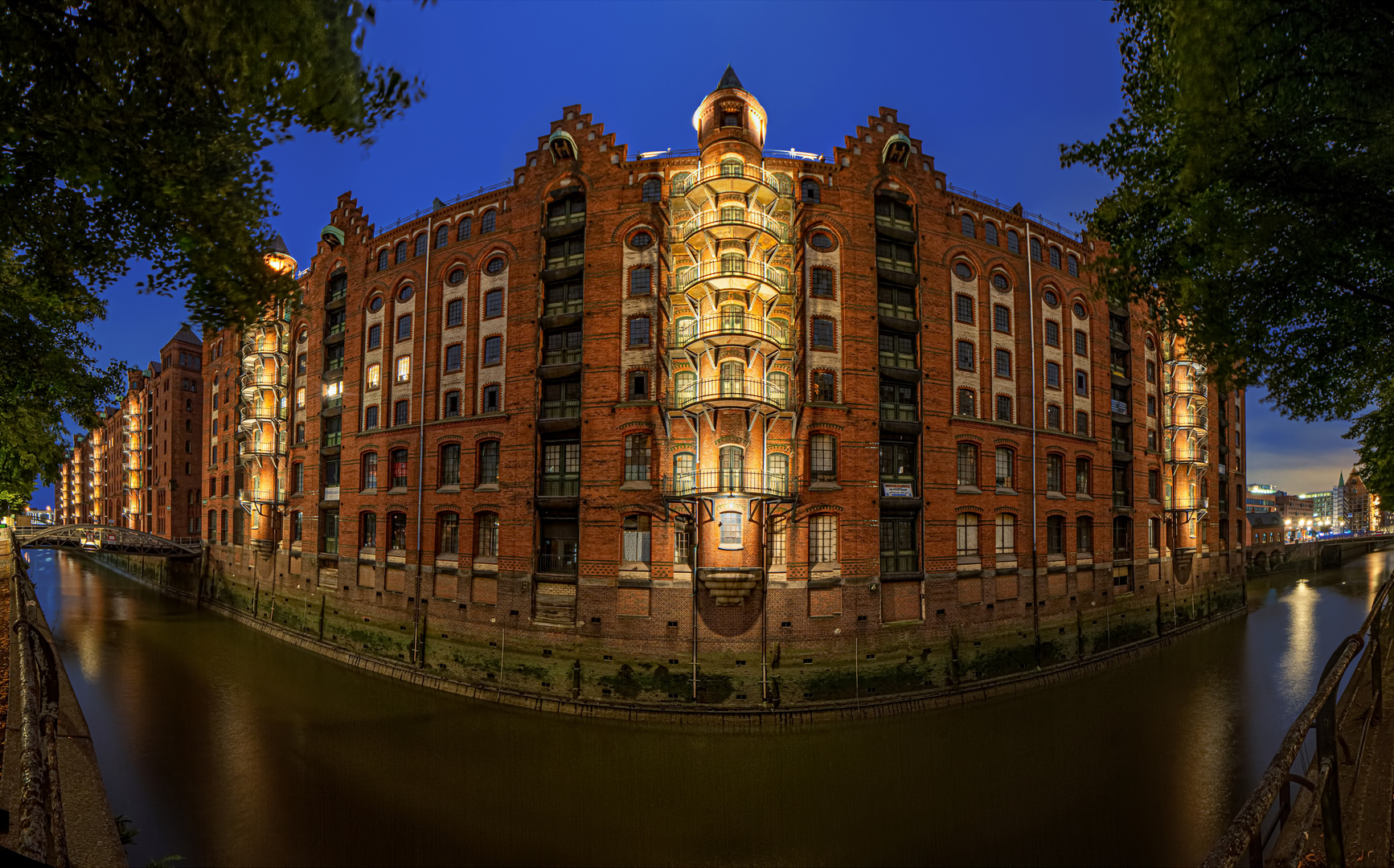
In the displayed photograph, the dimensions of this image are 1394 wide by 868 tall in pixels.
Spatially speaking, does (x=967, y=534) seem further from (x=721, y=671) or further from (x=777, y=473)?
(x=721, y=671)

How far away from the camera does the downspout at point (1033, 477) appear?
23.8 meters

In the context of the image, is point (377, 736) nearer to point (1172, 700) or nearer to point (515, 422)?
point (515, 422)

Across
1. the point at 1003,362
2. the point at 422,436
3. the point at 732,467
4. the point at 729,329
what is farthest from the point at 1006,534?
the point at 422,436

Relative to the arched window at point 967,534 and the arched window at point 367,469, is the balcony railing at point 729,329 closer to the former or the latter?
the arched window at point 967,534

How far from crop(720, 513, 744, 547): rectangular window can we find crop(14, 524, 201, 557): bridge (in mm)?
43053

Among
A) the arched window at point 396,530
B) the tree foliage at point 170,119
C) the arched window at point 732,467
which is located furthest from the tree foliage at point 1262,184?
the arched window at point 396,530

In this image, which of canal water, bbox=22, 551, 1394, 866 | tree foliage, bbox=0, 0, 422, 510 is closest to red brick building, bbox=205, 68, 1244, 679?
canal water, bbox=22, 551, 1394, 866

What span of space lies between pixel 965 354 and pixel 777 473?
993 centimetres

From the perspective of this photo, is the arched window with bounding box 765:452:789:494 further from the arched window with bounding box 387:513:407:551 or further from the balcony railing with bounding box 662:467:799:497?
the arched window with bounding box 387:513:407:551

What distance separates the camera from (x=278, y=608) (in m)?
30.8

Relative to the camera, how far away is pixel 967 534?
22.9 metres

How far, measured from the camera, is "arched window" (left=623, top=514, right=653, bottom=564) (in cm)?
2031

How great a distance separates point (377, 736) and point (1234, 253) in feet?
71.7

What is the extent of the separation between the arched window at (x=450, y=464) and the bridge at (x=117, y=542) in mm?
31232
